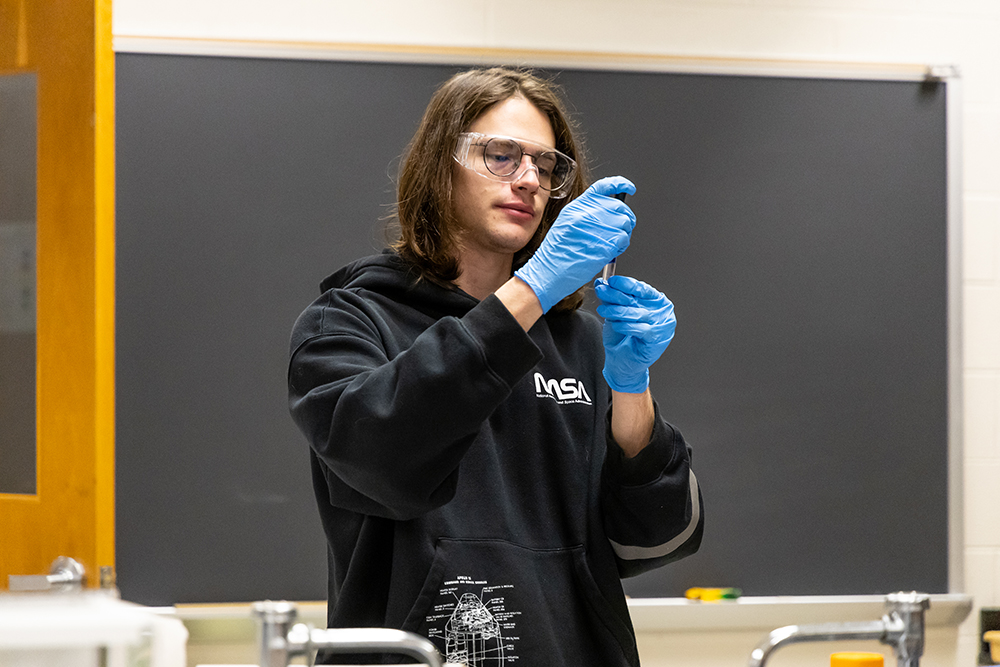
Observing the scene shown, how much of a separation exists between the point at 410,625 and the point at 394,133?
1271mm

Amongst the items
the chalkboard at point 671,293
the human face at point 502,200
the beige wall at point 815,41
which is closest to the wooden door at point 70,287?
the chalkboard at point 671,293

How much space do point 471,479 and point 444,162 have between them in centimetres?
49

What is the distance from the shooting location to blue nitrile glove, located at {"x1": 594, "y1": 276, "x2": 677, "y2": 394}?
1306 millimetres

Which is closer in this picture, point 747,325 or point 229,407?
point 229,407

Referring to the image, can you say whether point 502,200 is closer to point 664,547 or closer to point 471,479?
point 471,479

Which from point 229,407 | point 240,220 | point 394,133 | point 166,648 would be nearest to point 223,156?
point 240,220

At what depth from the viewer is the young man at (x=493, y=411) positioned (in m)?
1.07

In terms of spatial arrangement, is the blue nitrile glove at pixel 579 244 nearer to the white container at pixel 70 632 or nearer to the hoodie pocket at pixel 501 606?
the hoodie pocket at pixel 501 606

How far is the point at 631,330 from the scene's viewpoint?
1.31 meters

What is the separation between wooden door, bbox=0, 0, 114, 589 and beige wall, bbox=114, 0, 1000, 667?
0.47m

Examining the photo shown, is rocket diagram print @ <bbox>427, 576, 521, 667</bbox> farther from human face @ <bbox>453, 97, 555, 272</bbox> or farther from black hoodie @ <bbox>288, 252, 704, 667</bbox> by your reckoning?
human face @ <bbox>453, 97, 555, 272</bbox>

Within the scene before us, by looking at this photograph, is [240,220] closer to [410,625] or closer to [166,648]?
[410,625]

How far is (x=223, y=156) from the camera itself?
6.72ft

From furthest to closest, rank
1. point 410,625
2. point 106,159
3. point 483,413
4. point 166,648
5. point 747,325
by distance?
point 747,325
point 106,159
point 410,625
point 483,413
point 166,648
